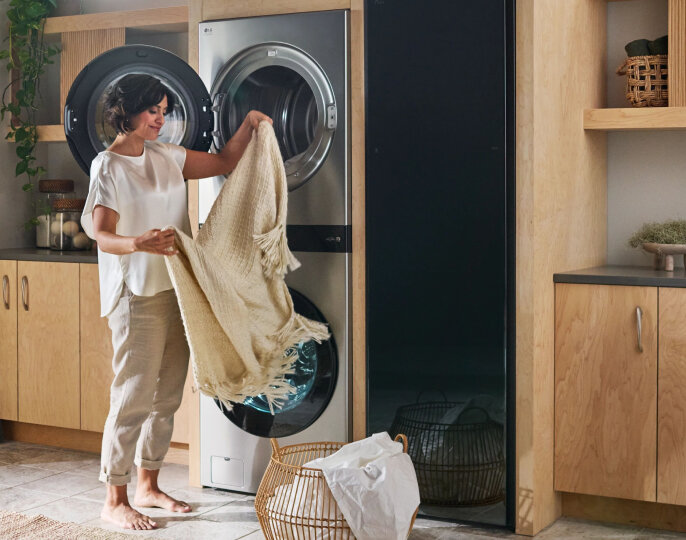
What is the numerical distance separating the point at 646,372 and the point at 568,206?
0.58 meters

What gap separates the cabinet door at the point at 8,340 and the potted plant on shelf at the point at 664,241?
2.44 m

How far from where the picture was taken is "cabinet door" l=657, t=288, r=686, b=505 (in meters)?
2.72

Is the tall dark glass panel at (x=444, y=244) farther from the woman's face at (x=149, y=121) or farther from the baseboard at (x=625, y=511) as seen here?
the woman's face at (x=149, y=121)

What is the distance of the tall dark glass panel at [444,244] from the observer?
107 inches

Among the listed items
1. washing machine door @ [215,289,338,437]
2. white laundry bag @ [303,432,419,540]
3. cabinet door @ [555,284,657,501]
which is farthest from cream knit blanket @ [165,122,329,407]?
cabinet door @ [555,284,657,501]

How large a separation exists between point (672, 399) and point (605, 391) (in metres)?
0.20

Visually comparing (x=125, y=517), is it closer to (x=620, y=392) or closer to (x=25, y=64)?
(x=620, y=392)

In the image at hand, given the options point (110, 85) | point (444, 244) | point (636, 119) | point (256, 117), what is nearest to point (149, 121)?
point (110, 85)

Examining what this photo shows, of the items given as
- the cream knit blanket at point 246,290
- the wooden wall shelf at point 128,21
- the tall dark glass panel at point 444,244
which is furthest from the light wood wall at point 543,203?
the wooden wall shelf at point 128,21

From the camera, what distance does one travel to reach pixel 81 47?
3.91 meters

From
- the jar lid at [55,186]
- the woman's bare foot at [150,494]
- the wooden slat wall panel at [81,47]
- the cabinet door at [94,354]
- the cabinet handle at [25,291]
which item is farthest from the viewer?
the jar lid at [55,186]

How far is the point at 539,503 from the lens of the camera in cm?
280

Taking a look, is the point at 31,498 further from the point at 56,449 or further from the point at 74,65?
the point at 74,65

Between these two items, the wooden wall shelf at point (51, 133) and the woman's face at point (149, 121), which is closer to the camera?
the woman's face at point (149, 121)
